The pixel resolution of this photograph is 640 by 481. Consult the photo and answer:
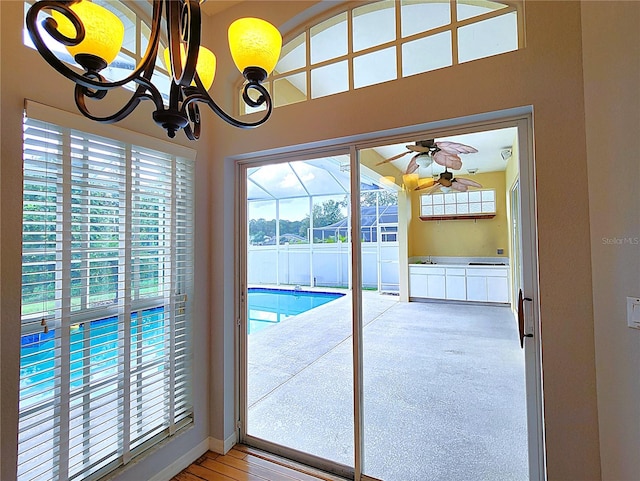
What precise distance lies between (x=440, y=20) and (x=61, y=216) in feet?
7.64

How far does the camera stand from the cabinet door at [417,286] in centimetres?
444

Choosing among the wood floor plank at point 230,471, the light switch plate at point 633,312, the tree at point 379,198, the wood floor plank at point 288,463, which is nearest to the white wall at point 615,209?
the light switch plate at point 633,312

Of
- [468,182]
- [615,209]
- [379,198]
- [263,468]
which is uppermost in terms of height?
[468,182]

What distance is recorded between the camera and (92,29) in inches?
38.1

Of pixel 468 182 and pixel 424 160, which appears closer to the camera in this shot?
pixel 424 160

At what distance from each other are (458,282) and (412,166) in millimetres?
3622

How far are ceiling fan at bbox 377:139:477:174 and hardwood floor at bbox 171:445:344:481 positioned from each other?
2266 millimetres

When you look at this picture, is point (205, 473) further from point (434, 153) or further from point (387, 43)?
point (387, 43)

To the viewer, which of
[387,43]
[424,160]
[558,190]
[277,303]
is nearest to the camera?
[558,190]

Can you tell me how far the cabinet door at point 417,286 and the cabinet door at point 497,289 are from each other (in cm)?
93

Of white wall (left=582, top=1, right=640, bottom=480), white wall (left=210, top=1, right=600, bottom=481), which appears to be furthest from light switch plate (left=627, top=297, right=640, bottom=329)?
white wall (left=210, top=1, right=600, bottom=481)

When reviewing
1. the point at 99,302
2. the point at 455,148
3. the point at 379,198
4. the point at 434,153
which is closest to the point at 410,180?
the point at 434,153

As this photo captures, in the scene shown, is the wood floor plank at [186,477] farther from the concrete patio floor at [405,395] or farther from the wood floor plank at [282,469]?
the concrete patio floor at [405,395]

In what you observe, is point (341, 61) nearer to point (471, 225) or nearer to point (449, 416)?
point (449, 416)
